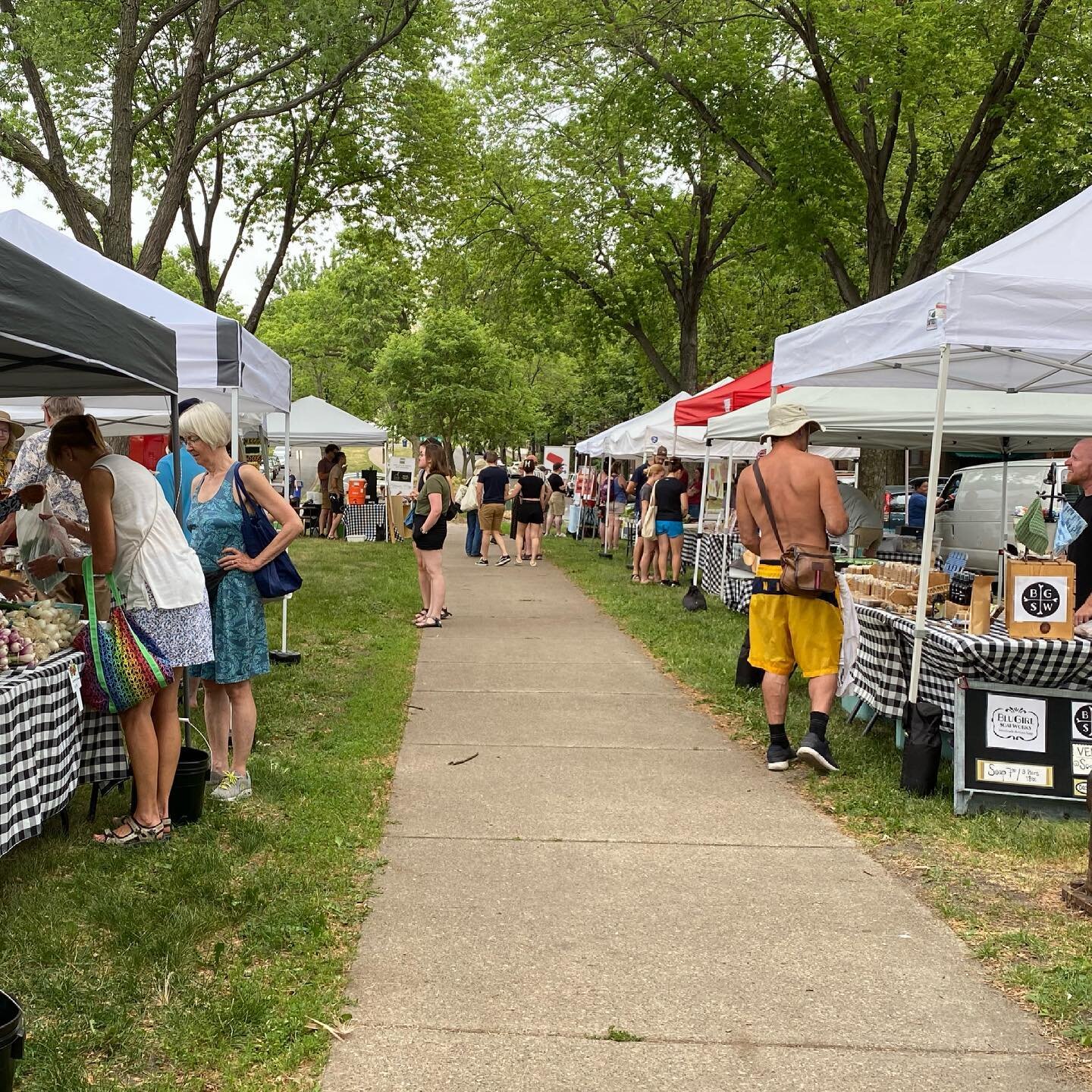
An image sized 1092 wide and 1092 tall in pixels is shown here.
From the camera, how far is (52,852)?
467 centimetres

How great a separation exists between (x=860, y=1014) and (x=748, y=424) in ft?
29.6

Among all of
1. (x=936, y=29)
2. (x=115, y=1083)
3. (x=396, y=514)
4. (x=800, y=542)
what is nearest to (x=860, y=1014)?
(x=115, y=1083)

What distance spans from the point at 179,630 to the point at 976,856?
347 centimetres

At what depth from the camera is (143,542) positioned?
462 cm

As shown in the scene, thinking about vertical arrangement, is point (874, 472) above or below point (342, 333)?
below

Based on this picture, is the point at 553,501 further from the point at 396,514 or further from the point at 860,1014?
the point at 860,1014

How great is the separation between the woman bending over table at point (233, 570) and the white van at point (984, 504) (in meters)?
12.7

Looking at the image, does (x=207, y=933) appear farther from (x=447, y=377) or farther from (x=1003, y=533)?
(x=447, y=377)

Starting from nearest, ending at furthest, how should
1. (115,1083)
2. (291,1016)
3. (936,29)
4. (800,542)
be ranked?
(115,1083) < (291,1016) < (800,542) < (936,29)

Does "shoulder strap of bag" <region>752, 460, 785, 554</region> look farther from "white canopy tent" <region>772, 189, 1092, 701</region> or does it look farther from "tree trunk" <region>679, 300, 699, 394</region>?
"tree trunk" <region>679, 300, 699, 394</region>

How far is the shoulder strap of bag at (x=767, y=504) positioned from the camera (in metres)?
6.16

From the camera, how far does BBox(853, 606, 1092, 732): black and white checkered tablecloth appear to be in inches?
214

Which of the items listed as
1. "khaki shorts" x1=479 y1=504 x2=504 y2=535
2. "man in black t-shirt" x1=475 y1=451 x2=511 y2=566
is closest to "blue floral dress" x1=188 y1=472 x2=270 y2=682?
"man in black t-shirt" x1=475 y1=451 x2=511 y2=566

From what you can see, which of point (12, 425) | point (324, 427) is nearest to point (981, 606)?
point (12, 425)
